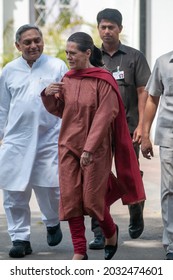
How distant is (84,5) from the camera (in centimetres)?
2295

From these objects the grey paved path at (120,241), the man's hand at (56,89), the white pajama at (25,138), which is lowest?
the grey paved path at (120,241)

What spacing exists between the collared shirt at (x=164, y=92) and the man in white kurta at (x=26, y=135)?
84 centimetres

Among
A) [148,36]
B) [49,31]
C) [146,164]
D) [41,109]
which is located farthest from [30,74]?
[49,31]

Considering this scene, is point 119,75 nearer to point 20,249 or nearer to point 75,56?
point 75,56

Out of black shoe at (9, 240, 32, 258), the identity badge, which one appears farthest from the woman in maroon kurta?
the identity badge

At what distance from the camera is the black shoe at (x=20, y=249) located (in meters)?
8.39

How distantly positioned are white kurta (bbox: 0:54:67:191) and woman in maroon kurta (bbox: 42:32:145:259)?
67 centimetres

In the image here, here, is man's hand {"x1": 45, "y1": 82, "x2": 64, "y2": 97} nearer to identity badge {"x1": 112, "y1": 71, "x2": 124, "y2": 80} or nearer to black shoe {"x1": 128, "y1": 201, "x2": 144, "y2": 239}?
identity badge {"x1": 112, "y1": 71, "x2": 124, "y2": 80}

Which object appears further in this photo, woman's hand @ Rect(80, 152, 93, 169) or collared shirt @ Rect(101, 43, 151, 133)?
collared shirt @ Rect(101, 43, 151, 133)

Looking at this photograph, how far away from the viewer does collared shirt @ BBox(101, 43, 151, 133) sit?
354 inches

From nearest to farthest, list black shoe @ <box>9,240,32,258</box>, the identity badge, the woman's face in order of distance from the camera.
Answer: the woman's face, black shoe @ <box>9,240,32,258</box>, the identity badge

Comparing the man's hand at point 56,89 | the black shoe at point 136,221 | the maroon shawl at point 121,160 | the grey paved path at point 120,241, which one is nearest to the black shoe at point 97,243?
the grey paved path at point 120,241

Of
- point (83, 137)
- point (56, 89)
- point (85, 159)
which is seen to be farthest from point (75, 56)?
point (85, 159)

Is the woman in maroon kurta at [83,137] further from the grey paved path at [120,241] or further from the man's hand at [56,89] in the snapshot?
the grey paved path at [120,241]
